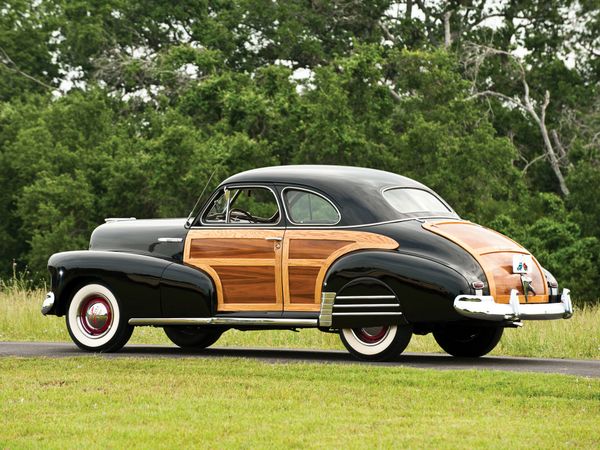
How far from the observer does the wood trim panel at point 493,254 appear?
12.8m

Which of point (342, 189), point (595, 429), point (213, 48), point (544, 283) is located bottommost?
point (595, 429)

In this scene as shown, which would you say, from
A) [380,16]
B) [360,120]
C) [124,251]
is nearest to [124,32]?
[380,16]

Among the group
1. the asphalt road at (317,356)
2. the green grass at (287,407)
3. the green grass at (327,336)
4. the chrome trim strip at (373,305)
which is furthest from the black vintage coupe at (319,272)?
the green grass at (327,336)

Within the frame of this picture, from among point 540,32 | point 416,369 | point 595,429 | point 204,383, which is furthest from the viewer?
point 540,32

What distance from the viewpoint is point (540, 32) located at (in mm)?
47531

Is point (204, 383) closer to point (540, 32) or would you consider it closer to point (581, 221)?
→ point (581, 221)

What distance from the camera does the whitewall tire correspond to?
47.7ft

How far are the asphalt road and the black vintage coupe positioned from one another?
0.97 ft

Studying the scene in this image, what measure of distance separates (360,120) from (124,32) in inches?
553

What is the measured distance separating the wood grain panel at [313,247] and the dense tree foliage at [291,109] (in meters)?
23.5

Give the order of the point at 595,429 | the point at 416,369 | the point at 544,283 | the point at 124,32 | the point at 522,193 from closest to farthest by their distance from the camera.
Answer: the point at 595,429
the point at 416,369
the point at 544,283
the point at 522,193
the point at 124,32

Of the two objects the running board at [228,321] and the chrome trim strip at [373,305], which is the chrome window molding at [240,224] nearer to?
the running board at [228,321]

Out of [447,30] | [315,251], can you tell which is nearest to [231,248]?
[315,251]

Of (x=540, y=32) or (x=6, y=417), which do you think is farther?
(x=540, y=32)
